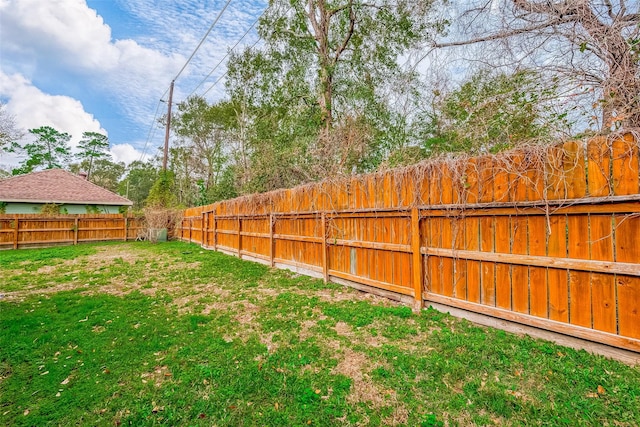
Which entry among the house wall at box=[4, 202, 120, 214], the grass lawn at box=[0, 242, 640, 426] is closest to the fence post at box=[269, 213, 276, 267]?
the grass lawn at box=[0, 242, 640, 426]

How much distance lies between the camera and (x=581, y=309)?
8.55 feet

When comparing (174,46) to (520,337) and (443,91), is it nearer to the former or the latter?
(443,91)

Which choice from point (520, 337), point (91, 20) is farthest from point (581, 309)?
point (91, 20)

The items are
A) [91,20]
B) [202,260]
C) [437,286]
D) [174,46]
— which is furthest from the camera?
[174,46]

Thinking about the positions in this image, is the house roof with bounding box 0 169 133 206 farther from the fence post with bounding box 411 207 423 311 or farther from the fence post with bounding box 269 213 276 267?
the fence post with bounding box 411 207 423 311

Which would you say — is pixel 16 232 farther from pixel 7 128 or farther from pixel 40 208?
pixel 7 128

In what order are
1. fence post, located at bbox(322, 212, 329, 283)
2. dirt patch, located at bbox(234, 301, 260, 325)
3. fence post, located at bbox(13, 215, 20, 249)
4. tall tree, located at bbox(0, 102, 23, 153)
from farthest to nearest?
fence post, located at bbox(13, 215, 20, 249) → tall tree, located at bbox(0, 102, 23, 153) → fence post, located at bbox(322, 212, 329, 283) → dirt patch, located at bbox(234, 301, 260, 325)

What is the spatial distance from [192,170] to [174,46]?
15406mm

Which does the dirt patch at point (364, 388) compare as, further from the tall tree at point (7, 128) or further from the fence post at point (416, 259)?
the tall tree at point (7, 128)

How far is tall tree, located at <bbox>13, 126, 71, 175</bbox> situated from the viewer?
26.8 meters

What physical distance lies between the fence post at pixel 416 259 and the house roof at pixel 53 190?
68.0 feet

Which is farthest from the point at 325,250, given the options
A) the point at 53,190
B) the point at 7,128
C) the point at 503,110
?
the point at 53,190

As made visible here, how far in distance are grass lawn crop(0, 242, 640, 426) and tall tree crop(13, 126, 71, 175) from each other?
107ft

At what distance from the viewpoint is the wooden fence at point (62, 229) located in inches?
499
